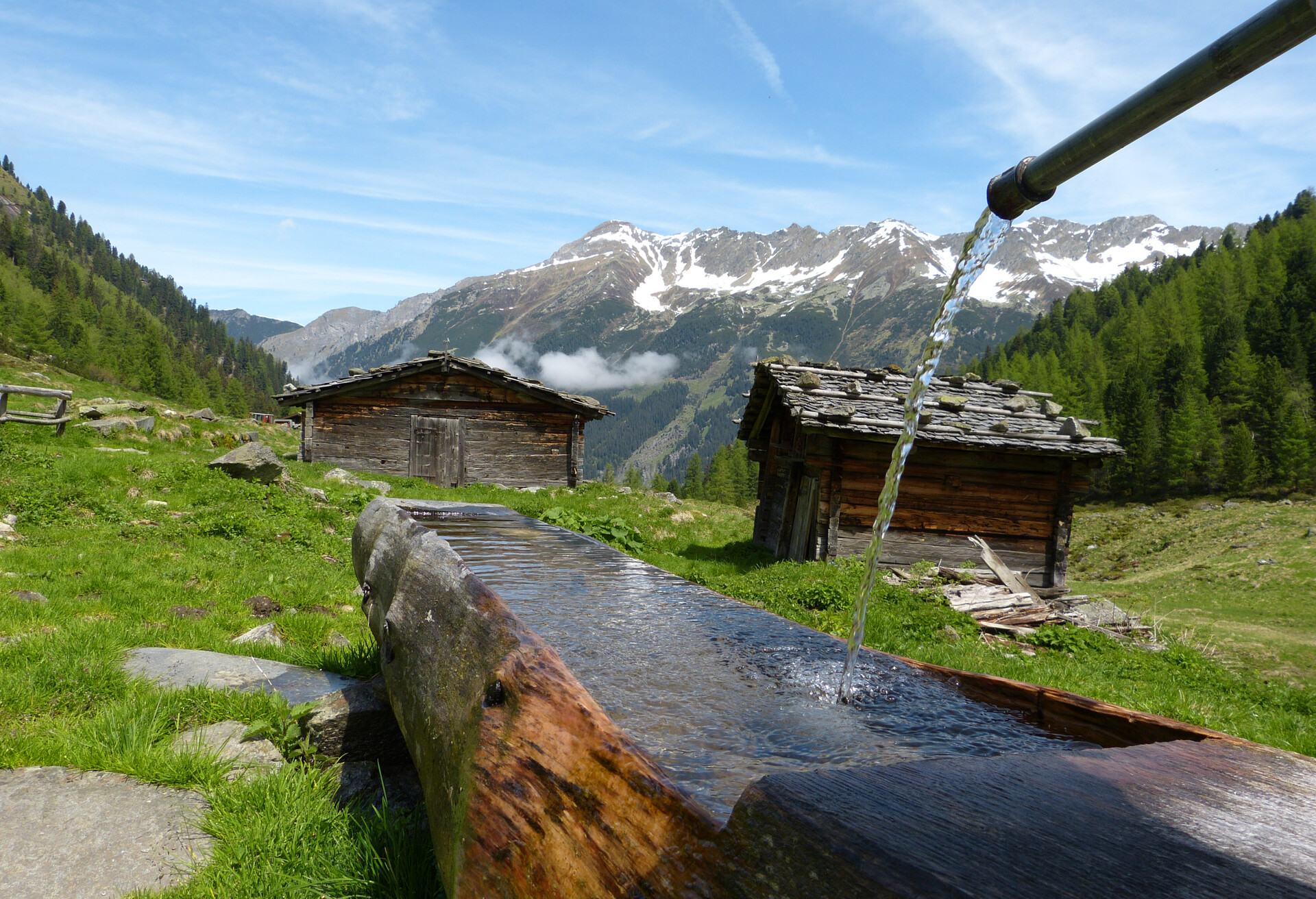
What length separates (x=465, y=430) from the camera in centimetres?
2411

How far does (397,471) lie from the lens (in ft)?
77.7

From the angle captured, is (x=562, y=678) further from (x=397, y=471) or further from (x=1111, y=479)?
(x=1111, y=479)

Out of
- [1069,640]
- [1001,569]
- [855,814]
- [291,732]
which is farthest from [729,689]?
[1001,569]

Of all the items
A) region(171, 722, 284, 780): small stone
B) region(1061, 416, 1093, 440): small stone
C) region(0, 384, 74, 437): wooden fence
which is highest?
region(1061, 416, 1093, 440): small stone

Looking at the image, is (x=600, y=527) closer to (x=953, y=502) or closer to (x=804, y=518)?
(x=804, y=518)

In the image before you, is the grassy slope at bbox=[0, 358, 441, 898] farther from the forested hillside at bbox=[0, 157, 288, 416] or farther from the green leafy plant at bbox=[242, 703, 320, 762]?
the forested hillside at bbox=[0, 157, 288, 416]

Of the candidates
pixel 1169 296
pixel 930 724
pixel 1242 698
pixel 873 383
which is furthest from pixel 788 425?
pixel 1169 296

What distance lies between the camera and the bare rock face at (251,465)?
13555mm

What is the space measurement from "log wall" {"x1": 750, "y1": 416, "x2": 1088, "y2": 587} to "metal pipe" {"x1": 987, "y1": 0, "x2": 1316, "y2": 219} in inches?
481

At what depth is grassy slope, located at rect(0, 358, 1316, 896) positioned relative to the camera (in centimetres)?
291

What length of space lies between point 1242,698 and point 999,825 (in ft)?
27.9

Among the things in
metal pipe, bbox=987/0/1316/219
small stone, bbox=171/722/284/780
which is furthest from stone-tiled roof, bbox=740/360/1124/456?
metal pipe, bbox=987/0/1316/219

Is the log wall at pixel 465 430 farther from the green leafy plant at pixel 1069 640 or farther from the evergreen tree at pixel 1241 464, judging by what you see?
the evergreen tree at pixel 1241 464

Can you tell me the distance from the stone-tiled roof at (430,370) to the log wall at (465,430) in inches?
12.2
